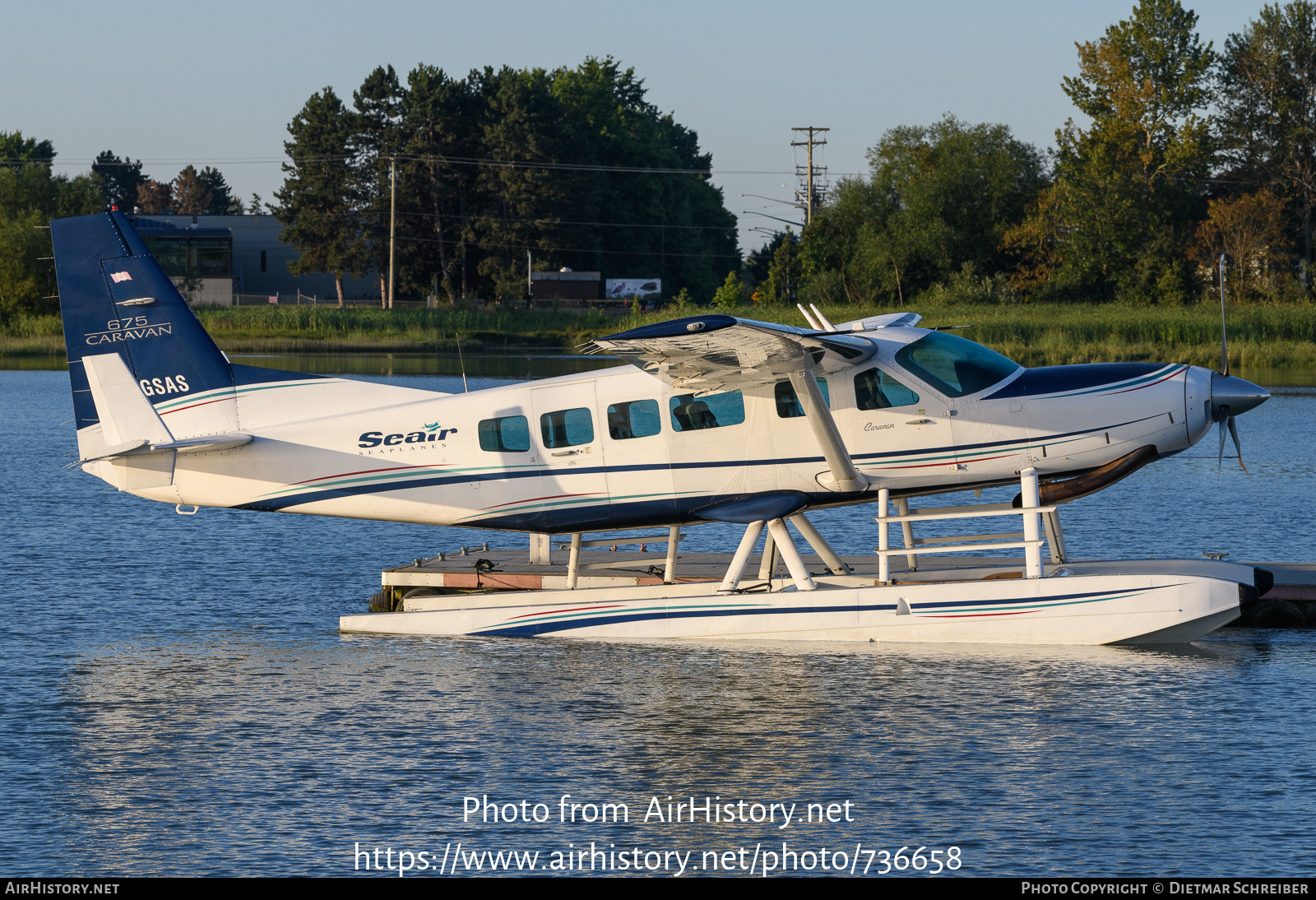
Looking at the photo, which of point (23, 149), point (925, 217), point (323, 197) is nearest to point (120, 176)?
point (23, 149)

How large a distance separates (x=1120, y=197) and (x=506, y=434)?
54.6 meters

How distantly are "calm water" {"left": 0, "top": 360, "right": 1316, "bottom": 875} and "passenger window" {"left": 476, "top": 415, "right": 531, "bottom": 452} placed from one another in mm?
1944

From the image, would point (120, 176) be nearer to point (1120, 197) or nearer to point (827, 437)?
point (1120, 197)

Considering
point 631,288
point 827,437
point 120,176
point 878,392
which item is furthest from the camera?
point 120,176

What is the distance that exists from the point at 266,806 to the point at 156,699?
126 inches

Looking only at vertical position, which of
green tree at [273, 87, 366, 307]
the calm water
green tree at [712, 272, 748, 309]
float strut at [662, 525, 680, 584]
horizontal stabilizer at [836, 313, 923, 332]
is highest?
green tree at [273, 87, 366, 307]

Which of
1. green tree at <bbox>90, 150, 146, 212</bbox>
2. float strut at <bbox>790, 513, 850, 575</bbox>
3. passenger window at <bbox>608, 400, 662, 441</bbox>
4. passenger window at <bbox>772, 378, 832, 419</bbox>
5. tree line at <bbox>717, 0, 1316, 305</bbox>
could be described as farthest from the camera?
green tree at <bbox>90, 150, 146, 212</bbox>

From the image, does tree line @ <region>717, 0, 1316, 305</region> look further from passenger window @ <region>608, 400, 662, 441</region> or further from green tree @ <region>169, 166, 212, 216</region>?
green tree @ <region>169, 166, 212, 216</region>

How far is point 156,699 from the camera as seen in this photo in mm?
11445

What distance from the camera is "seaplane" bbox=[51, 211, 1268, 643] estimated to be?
12.4 metres

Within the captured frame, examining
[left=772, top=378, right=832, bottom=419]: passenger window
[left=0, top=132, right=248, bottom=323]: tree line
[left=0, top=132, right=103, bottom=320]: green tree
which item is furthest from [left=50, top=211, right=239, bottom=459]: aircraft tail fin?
[left=0, top=132, right=103, bottom=320]: green tree

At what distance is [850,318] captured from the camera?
5925cm

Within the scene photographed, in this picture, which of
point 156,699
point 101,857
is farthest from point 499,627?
point 101,857
